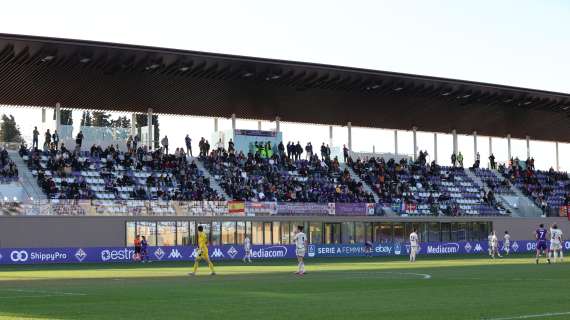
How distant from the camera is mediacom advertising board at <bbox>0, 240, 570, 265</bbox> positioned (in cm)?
5234

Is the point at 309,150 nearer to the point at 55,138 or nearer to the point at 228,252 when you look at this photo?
the point at 228,252

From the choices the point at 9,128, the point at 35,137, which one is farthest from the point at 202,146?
the point at 9,128

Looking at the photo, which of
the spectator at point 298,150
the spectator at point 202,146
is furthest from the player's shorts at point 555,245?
the spectator at point 298,150

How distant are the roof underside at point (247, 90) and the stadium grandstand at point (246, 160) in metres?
0.15

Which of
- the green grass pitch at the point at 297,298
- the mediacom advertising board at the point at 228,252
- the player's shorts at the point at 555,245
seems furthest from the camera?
the mediacom advertising board at the point at 228,252

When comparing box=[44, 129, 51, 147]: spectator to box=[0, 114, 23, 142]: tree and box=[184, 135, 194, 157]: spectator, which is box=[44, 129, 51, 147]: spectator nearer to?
box=[184, 135, 194, 157]: spectator

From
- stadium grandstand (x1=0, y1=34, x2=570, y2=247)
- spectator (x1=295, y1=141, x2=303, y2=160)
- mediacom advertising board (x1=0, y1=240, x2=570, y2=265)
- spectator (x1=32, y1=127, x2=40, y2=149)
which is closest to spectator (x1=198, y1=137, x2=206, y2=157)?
stadium grandstand (x1=0, y1=34, x2=570, y2=247)

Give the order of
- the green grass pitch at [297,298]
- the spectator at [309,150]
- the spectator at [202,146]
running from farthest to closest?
the spectator at [309,150] < the spectator at [202,146] < the green grass pitch at [297,298]

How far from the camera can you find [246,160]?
70.3m

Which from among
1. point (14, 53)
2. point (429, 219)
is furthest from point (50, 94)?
point (429, 219)

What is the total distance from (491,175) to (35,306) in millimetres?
69068

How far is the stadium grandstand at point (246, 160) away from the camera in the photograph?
57625 millimetres

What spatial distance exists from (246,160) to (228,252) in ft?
39.5

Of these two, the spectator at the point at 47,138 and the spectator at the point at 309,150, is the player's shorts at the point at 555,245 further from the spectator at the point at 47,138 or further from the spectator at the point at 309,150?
the spectator at the point at 47,138
